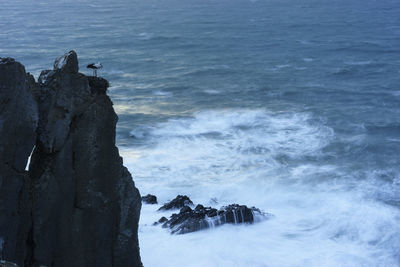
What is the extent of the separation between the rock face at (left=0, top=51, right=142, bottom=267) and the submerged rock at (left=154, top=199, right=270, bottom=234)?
1051cm

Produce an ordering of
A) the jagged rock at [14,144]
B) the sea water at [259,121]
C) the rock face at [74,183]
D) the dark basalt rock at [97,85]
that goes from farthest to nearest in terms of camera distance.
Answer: the sea water at [259,121] → the dark basalt rock at [97,85] → the rock face at [74,183] → the jagged rock at [14,144]

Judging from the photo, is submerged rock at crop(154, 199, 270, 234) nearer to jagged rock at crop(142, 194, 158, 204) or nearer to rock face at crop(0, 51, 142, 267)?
jagged rock at crop(142, 194, 158, 204)

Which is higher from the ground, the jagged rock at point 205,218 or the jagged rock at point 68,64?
the jagged rock at point 68,64

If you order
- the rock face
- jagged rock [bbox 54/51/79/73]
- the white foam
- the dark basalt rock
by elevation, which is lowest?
the white foam

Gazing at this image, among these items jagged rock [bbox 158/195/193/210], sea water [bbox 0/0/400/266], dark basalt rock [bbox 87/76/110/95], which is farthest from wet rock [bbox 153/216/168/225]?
dark basalt rock [bbox 87/76/110/95]

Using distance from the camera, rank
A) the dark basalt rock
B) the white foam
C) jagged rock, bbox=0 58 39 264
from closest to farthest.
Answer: jagged rock, bbox=0 58 39 264, the dark basalt rock, the white foam

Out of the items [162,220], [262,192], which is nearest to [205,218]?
[162,220]

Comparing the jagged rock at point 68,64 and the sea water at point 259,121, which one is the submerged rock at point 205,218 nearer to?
the sea water at point 259,121

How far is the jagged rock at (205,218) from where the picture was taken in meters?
26.4

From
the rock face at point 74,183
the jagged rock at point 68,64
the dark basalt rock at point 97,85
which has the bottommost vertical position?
the rock face at point 74,183

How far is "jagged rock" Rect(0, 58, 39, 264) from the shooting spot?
503 inches

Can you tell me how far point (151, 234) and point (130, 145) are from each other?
16.0 m

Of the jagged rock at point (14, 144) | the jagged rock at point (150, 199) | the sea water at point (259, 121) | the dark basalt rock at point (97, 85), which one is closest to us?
the jagged rock at point (14, 144)

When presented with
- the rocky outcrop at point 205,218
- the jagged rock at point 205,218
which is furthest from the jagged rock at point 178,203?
the jagged rock at point 205,218
